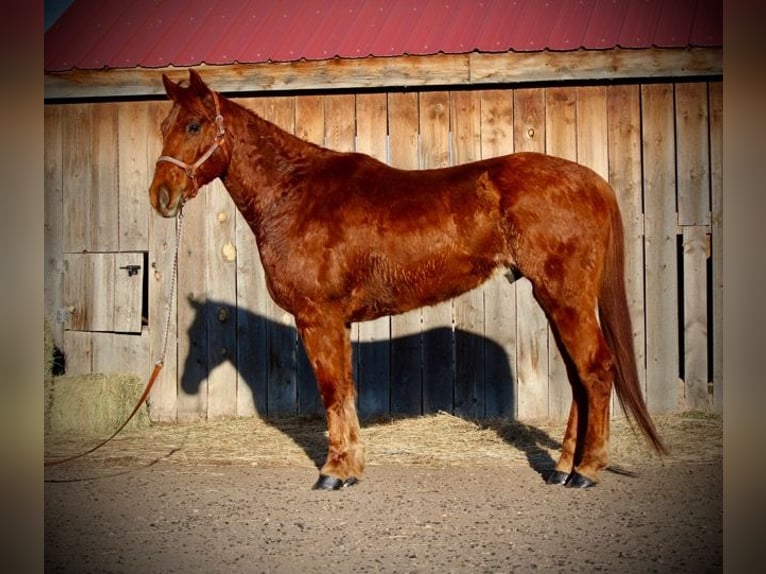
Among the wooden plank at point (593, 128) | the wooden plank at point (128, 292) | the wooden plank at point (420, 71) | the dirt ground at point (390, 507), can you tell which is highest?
the wooden plank at point (420, 71)

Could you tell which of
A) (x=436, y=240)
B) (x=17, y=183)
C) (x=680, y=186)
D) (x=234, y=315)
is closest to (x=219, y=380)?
(x=234, y=315)

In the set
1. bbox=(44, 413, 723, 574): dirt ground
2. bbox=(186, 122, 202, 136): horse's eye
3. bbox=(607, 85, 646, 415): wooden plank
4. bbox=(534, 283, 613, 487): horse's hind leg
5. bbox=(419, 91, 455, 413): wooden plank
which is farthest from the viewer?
bbox=(419, 91, 455, 413): wooden plank

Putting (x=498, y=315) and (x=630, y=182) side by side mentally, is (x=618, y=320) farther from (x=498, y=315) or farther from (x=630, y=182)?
(x=630, y=182)

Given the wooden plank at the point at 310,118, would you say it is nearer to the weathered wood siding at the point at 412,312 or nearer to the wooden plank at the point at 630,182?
the weathered wood siding at the point at 412,312

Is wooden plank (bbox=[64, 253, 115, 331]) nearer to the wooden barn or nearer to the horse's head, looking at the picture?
the wooden barn

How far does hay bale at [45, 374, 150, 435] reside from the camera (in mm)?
6422

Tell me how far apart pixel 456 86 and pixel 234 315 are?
2.99 metres

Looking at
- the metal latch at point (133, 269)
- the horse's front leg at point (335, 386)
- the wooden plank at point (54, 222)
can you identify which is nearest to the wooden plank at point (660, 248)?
the horse's front leg at point (335, 386)

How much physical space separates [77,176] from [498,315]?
4.35 m

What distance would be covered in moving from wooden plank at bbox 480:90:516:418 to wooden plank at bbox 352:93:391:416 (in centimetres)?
92

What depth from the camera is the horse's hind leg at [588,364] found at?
4344mm

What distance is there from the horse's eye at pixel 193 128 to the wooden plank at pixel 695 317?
428 centimetres

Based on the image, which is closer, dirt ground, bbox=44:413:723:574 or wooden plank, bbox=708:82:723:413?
dirt ground, bbox=44:413:723:574

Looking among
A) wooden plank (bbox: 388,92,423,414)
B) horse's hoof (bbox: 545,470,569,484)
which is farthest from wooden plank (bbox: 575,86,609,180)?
horse's hoof (bbox: 545,470,569,484)
